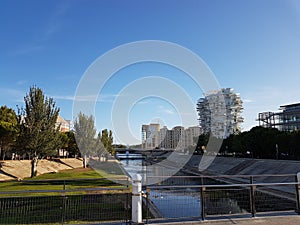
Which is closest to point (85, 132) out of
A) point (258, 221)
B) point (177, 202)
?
point (177, 202)

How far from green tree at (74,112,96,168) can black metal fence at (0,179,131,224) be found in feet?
134

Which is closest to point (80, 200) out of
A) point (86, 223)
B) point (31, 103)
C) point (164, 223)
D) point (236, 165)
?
point (86, 223)

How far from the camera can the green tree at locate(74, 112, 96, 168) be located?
48650 mm

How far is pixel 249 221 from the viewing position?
7.20 metres

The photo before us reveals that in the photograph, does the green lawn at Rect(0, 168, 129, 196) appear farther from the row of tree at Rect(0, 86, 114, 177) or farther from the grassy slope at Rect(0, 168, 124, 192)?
the row of tree at Rect(0, 86, 114, 177)

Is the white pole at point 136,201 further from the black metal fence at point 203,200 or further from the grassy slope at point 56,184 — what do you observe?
the grassy slope at point 56,184

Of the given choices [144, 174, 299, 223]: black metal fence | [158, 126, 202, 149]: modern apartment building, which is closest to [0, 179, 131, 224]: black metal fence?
[144, 174, 299, 223]: black metal fence

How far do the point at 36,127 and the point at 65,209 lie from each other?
88.4ft

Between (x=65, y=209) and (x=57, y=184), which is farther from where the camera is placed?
(x=57, y=184)

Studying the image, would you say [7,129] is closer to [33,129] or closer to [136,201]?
[33,129]

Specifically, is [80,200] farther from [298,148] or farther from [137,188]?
[298,148]

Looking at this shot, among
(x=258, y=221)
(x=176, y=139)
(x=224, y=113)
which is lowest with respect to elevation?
(x=258, y=221)

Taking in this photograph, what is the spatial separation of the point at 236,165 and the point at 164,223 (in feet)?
149

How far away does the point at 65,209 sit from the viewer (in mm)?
7312
